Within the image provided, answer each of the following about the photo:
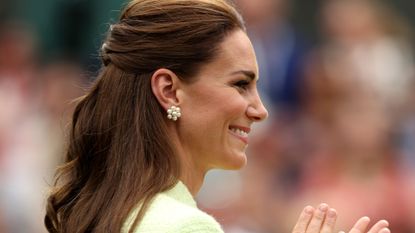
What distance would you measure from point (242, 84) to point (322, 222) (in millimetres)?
601

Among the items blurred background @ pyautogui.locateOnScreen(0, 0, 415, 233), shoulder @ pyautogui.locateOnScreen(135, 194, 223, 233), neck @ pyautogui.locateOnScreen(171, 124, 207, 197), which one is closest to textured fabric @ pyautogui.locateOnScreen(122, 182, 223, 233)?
shoulder @ pyautogui.locateOnScreen(135, 194, 223, 233)

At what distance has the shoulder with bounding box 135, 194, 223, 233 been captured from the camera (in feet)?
11.8

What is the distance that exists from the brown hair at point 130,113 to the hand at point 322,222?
41 cm

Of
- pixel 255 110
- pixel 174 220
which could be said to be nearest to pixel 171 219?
pixel 174 220

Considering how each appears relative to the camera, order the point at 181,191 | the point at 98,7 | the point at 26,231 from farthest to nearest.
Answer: the point at 98,7 < the point at 26,231 < the point at 181,191

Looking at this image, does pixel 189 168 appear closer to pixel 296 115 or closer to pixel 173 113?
pixel 173 113

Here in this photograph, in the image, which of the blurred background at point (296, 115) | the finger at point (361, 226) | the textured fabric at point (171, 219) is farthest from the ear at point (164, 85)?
the blurred background at point (296, 115)

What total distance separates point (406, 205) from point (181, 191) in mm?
3395

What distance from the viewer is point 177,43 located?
4.04 metres

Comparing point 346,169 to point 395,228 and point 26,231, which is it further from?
point 26,231

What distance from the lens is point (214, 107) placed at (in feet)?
13.5

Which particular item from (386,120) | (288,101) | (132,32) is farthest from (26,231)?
(132,32)

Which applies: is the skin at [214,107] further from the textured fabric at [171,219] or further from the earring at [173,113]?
the textured fabric at [171,219]

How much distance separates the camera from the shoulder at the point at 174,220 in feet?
11.8
